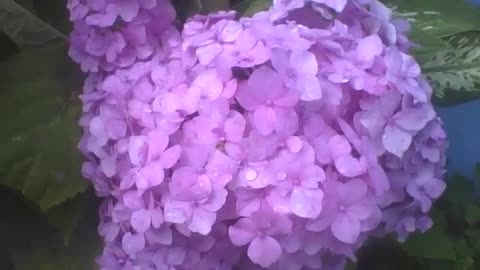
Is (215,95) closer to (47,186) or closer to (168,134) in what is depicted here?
(168,134)

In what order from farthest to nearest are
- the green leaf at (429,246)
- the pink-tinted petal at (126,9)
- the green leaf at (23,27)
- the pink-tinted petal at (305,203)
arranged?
the green leaf at (429,246), the green leaf at (23,27), the pink-tinted petal at (126,9), the pink-tinted petal at (305,203)

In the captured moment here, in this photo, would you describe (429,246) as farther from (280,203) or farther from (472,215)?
(280,203)

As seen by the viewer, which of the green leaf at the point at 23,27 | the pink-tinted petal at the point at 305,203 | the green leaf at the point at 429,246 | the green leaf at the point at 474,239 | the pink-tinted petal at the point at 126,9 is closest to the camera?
the pink-tinted petal at the point at 305,203

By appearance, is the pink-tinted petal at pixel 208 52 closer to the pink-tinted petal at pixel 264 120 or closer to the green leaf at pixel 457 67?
the pink-tinted petal at pixel 264 120

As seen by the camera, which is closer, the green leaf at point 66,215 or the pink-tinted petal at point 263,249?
the pink-tinted petal at point 263,249

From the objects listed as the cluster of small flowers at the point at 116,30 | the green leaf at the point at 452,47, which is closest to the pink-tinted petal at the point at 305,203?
the cluster of small flowers at the point at 116,30

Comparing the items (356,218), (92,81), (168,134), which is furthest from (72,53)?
(356,218)

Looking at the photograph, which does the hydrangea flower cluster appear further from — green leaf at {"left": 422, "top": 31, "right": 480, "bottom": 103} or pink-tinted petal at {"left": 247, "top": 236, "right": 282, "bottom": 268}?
green leaf at {"left": 422, "top": 31, "right": 480, "bottom": 103}

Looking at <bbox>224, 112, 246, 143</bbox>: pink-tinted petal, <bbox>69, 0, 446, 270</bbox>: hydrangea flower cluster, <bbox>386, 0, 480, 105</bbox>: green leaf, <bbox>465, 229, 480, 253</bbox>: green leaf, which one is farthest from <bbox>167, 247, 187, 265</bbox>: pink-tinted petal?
<bbox>465, 229, 480, 253</bbox>: green leaf

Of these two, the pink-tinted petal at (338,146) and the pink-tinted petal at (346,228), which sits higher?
the pink-tinted petal at (338,146)
